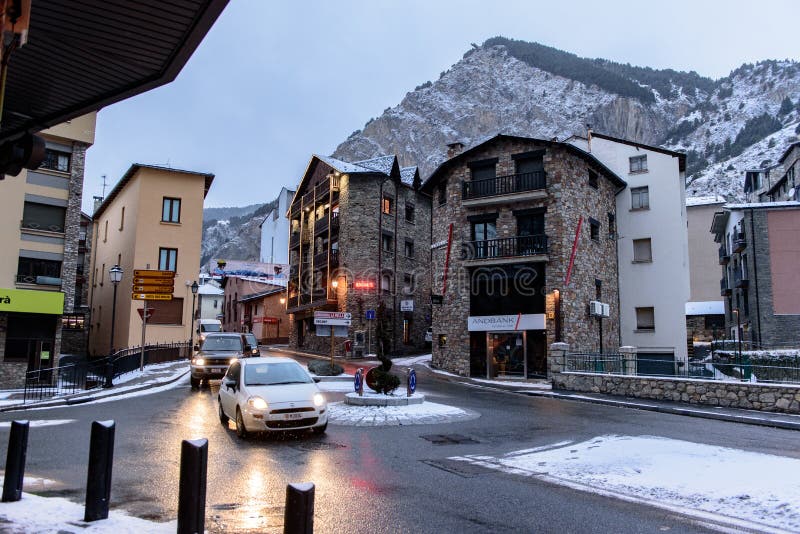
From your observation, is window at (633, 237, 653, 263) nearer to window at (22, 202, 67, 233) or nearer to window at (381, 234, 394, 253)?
window at (381, 234, 394, 253)

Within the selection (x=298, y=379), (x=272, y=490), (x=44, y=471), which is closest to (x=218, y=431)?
(x=298, y=379)

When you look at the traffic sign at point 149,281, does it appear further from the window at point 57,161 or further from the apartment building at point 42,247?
the window at point 57,161

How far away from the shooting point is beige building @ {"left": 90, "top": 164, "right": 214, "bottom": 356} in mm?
35375

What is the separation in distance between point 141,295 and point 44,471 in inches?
846

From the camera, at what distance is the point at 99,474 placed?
18.0 feet

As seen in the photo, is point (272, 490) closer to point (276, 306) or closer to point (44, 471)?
point (44, 471)

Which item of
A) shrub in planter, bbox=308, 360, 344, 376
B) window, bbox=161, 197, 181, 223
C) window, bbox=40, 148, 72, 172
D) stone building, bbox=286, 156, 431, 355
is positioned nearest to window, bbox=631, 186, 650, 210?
stone building, bbox=286, 156, 431, 355

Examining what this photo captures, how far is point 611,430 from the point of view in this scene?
12.6 meters

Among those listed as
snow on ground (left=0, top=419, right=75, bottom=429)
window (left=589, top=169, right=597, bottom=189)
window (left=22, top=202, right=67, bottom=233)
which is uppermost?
window (left=589, top=169, right=597, bottom=189)

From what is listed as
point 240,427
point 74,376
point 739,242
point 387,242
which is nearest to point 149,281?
point 74,376

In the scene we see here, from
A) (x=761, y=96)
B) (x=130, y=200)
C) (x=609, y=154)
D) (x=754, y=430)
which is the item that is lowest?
(x=754, y=430)

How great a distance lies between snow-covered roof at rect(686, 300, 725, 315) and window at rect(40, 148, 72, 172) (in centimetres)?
5486

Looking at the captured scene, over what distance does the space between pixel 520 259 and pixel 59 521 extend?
2586cm

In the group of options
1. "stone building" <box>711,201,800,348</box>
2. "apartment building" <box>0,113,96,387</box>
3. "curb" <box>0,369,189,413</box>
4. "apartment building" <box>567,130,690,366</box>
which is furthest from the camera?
"stone building" <box>711,201,800,348</box>
